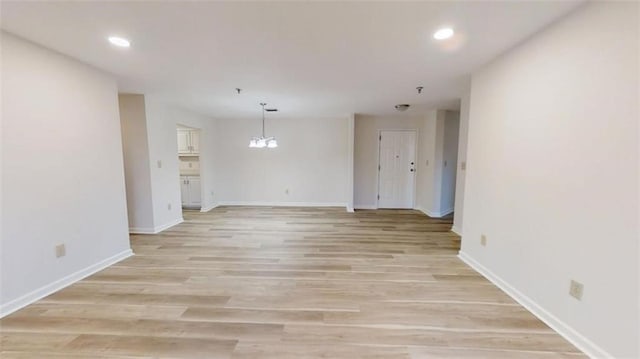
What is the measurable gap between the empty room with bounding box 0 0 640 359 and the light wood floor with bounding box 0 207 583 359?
18 millimetres

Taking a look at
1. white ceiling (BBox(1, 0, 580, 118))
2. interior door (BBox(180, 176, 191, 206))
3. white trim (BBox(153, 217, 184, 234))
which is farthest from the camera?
interior door (BBox(180, 176, 191, 206))

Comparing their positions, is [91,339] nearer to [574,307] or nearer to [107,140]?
[107,140]

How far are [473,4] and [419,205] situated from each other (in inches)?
205

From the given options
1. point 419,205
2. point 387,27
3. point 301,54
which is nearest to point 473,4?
point 387,27

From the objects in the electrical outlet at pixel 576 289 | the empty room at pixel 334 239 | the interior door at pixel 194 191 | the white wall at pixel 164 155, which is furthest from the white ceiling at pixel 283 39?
the interior door at pixel 194 191

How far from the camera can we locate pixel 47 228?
2.45 metres

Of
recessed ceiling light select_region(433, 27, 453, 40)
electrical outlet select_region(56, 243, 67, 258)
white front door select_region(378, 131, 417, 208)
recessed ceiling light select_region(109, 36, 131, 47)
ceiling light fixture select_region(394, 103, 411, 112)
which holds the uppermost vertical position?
recessed ceiling light select_region(109, 36, 131, 47)

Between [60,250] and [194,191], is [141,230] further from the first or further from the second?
[194,191]

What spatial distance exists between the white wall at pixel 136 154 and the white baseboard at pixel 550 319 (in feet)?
15.8

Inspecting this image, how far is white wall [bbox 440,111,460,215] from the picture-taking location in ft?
18.1

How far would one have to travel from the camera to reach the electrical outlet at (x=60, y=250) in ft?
8.32

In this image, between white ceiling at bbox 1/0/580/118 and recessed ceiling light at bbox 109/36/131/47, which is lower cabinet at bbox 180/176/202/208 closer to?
white ceiling at bbox 1/0/580/118

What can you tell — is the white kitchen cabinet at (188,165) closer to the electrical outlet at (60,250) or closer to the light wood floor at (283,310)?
the light wood floor at (283,310)

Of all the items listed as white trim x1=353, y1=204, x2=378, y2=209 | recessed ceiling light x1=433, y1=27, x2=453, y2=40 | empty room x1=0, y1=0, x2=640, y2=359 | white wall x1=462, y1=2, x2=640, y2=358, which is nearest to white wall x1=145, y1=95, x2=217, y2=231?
empty room x1=0, y1=0, x2=640, y2=359
